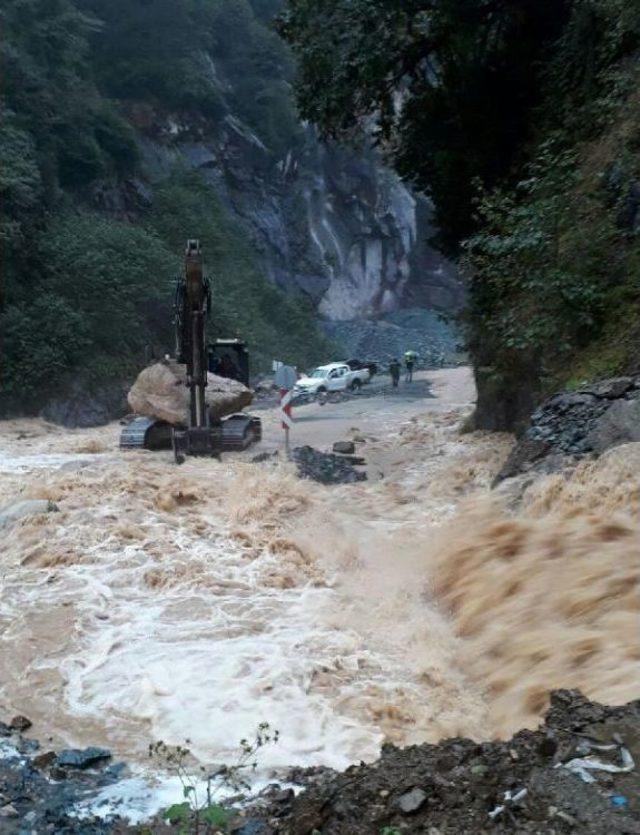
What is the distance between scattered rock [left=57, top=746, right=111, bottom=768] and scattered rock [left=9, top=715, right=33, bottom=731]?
56 cm

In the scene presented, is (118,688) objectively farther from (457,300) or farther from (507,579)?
(457,300)

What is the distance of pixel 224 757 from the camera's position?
5.50m

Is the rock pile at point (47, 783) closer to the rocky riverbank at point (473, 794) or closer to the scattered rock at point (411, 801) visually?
the rocky riverbank at point (473, 794)

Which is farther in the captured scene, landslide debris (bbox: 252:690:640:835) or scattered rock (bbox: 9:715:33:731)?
scattered rock (bbox: 9:715:33:731)

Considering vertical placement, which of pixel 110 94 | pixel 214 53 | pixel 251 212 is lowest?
pixel 251 212

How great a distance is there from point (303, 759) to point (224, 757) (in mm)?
512

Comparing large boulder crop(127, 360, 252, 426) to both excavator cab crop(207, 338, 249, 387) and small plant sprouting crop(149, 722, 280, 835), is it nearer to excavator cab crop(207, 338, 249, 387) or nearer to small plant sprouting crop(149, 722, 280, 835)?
excavator cab crop(207, 338, 249, 387)

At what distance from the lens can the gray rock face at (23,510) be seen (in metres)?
11.0

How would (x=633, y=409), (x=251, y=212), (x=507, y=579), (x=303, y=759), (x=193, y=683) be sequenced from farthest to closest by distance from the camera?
1. (x=251, y=212)
2. (x=633, y=409)
3. (x=507, y=579)
4. (x=193, y=683)
5. (x=303, y=759)

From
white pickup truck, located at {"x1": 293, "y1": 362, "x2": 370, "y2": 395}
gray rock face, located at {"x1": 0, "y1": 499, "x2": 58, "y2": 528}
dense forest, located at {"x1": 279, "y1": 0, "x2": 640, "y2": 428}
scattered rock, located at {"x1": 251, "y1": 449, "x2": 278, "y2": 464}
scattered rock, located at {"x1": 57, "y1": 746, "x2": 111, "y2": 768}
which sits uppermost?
dense forest, located at {"x1": 279, "y1": 0, "x2": 640, "y2": 428}

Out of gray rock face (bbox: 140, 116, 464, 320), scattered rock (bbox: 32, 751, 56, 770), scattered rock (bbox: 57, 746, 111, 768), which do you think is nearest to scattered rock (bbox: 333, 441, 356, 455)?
scattered rock (bbox: 57, 746, 111, 768)

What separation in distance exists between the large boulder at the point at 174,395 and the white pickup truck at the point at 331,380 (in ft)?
42.8

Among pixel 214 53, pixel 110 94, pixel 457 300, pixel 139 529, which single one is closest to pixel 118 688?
pixel 139 529

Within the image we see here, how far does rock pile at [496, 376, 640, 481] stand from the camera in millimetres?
8656
